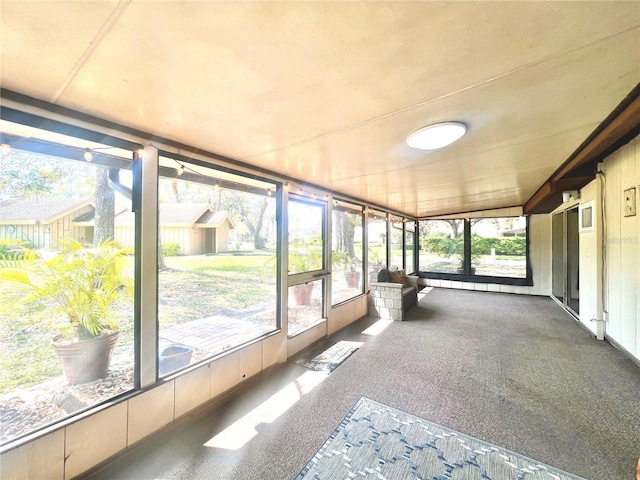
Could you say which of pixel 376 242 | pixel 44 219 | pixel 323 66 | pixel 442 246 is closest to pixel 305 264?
pixel 376 242

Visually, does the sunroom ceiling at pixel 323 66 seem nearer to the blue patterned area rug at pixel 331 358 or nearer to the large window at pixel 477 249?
the blue patterned area rug at pixel 331 358

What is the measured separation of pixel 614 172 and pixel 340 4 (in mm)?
4082

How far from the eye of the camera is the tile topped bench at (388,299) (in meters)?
4.57

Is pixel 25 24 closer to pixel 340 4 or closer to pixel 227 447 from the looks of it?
pixel 340 4

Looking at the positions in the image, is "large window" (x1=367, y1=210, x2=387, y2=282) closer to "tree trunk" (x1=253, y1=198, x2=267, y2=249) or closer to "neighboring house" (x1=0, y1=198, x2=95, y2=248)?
"tree trunk" (x1=253, y1=198, x2=267, y2=249)

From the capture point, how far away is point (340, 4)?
0.81 meters

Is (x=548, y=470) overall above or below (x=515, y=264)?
below

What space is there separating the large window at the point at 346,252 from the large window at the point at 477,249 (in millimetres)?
3997

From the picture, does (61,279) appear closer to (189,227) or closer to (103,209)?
(103,209)

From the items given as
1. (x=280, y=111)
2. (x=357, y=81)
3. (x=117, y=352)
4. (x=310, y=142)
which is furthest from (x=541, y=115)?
(x=117, y=352)

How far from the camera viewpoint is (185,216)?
2219mm

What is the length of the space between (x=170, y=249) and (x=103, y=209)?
0.52 metres

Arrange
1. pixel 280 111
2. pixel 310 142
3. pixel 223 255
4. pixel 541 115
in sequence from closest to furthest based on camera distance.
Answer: pixel 280 111 → pixel 541 115 → pixel 310 142 → pixel 223 255

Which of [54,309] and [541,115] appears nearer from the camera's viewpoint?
[54,309]
